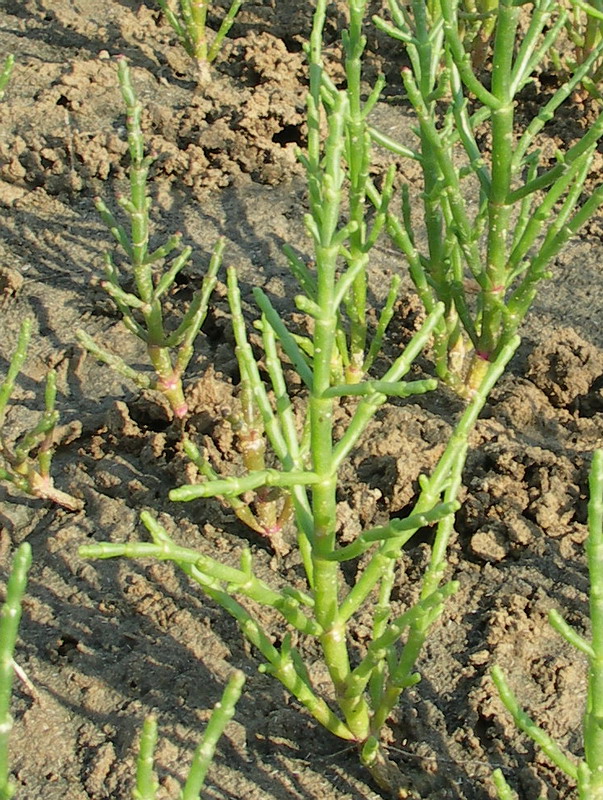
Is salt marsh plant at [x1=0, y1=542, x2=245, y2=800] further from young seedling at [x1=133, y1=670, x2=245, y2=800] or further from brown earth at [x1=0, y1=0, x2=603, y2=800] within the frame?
brown earth at [x1=0, y1=0, x2=603, y2=800]

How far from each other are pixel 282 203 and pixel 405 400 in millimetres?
1121

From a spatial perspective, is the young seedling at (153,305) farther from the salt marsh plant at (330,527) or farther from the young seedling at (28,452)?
the salt marsh plant at (330,527)

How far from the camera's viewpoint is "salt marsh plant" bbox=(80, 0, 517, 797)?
1.55 m

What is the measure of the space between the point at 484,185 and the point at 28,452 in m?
1.39

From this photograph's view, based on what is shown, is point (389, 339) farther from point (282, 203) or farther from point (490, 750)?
point (490, 750)

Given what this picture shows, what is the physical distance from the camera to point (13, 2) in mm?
4633

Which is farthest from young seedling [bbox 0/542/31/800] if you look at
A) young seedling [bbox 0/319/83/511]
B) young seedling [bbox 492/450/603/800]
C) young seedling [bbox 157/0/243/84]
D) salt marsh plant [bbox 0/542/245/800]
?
young seedling [bbox 157/0/243/84]

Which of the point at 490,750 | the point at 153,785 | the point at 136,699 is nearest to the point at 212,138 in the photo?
the point at 136,699

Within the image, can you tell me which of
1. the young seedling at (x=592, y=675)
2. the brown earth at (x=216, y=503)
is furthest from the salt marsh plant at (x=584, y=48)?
the young seedling at (x=592, y=675)

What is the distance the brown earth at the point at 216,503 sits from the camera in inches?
83.4

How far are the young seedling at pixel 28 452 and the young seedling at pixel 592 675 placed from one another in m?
1.37

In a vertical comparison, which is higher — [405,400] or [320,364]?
[320,364]

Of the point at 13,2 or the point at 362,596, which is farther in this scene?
the point at 13,2

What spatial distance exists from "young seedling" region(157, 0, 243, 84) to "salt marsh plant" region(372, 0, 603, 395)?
1521mm
